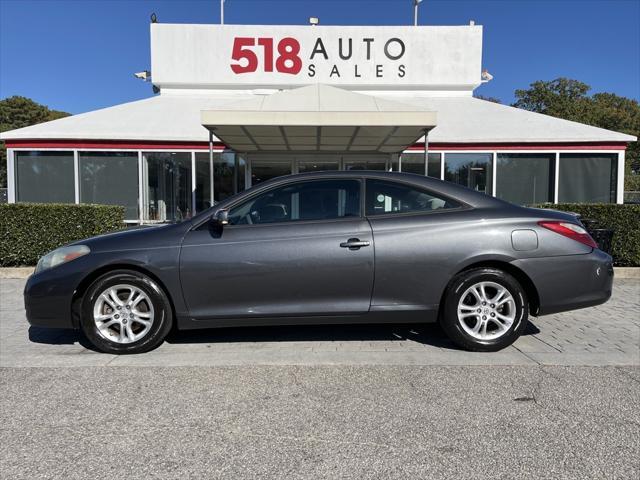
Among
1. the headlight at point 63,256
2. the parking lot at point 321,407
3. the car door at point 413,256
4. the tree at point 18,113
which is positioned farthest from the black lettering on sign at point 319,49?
the tree at point 18,113

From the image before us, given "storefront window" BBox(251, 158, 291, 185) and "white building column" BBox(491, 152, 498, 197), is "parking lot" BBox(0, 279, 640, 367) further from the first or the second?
"storefront window" BBox(251, 158, 291, 185)

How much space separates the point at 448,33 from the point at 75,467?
14671 mm

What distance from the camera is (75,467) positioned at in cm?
241

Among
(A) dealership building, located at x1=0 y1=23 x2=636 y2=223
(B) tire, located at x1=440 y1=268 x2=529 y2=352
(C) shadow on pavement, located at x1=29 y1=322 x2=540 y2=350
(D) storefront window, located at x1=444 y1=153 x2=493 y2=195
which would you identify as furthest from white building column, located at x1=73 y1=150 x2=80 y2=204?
(B) tire, located at x1=440 y1=268 x2=529 y2=352

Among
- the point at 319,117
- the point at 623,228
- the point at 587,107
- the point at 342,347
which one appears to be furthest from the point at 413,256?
the point at 587,107

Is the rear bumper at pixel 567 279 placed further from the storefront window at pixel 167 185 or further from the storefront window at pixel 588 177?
the storefront window at pixel 167 185

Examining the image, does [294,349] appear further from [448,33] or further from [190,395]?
[448,33]

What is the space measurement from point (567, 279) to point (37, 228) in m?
8.11

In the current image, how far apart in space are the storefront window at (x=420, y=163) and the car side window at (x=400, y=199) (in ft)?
26.0

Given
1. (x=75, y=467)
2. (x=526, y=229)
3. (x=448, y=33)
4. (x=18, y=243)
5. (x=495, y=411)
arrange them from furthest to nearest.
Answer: (x=448, y=33)
(x=18, y=243)
(x=526, y=229)
(x=495, y=411)
(x=75, y=467)

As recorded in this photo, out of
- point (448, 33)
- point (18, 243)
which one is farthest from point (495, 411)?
point (448, 33)

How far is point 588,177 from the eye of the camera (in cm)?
1183

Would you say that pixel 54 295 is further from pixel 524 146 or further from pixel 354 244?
pixel 524 146

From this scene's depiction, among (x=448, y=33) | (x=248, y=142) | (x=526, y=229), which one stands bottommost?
(x=526, y=229)
